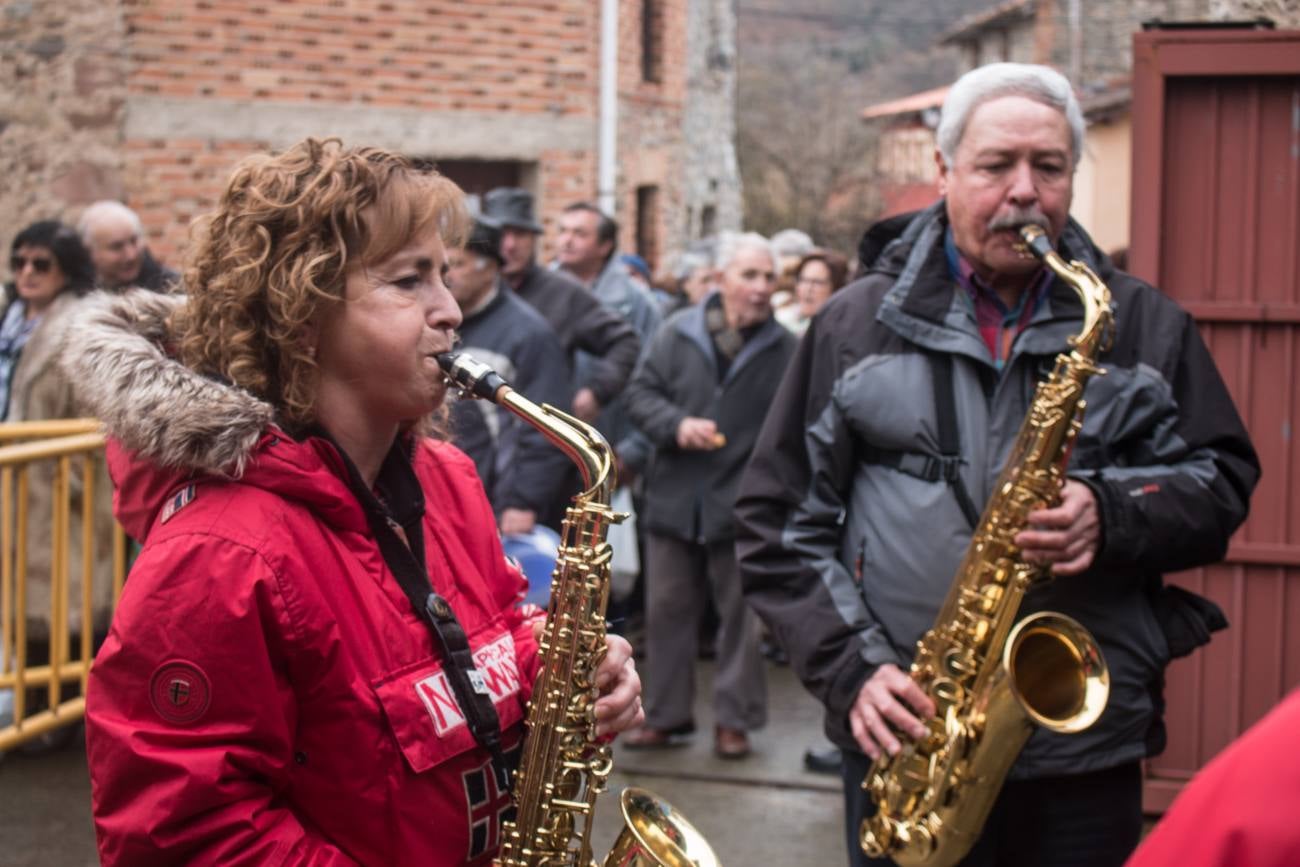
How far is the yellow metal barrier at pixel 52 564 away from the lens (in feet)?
18.4

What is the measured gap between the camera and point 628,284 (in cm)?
867

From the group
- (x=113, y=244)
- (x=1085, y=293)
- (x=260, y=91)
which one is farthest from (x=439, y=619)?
(x=260, y=91)

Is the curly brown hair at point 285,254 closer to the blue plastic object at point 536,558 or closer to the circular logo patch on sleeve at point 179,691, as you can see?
the circular logo patch on sleeve at point 179,691

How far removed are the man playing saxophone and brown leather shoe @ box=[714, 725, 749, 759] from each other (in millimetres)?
3174

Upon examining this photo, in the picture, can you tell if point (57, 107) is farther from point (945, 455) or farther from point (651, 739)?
point (945, 455)

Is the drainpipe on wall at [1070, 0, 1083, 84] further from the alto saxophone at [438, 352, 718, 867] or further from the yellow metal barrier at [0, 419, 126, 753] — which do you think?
the alto saxophone at [438, 352, 718, 867]

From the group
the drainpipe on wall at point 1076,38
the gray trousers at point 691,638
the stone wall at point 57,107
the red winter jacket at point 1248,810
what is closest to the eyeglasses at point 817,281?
the gray trousers at point 691,638

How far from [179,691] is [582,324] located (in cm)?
513

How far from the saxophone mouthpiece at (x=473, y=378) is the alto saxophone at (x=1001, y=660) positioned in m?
1.19

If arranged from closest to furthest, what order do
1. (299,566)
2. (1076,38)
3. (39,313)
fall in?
1. (299,566)
2. (39,313)
3. (1076,38)

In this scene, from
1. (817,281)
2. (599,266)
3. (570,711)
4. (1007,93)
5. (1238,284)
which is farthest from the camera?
(599,266)

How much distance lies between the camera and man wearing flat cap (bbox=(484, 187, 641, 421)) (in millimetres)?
7061

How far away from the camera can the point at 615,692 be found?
246 cm

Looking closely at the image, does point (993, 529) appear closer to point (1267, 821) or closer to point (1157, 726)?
point (1157, 726)
